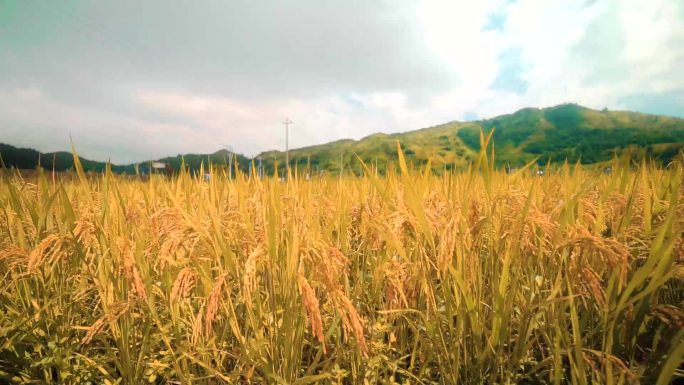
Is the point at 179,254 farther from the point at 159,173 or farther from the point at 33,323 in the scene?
the point at 159,173

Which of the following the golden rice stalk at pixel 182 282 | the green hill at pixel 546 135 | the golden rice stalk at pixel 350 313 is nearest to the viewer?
the golden rice stalk at pixel 350 313

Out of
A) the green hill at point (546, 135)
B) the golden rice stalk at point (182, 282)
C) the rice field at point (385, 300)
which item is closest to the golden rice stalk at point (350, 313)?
the rice field at point (385, 300)

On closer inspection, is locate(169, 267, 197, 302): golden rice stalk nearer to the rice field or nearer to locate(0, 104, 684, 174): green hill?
the rice field

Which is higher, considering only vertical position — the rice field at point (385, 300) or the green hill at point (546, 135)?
the green hill at point (546, 135)

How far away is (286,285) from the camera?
1.50 metres

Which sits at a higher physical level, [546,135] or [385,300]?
[546,135]

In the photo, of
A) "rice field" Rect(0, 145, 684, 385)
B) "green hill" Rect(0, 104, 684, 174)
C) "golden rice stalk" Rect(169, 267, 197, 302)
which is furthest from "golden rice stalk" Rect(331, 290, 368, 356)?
"green hill" Rect(0, 104, 684, 174)

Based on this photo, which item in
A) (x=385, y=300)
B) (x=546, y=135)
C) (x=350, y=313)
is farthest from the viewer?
(x=546, y=135)

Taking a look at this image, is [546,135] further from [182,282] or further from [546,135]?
[182,282]

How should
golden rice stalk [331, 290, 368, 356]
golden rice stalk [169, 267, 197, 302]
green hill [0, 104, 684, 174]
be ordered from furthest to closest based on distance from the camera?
green hill [0, 104, 684, 174]
golden rice stalk [169, 267, 197, 302]
golden rice stalk [331, 290, 368, 356]

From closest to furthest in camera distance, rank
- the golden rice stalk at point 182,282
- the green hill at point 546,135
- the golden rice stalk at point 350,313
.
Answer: the golden rice stalk at point 350,313, the golden rice stalk at point 182,282, the green hill at point 546,135

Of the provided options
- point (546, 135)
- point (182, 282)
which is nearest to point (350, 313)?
point (182, 282)

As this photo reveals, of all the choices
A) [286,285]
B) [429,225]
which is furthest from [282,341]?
[429,225]

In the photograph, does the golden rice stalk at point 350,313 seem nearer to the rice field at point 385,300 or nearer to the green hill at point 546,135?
the rice field at point 385,300
